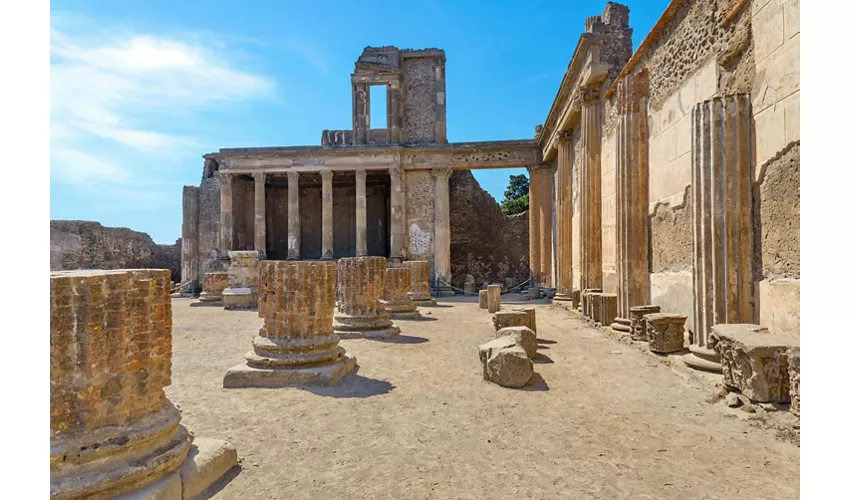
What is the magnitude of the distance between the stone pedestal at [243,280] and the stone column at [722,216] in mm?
12418

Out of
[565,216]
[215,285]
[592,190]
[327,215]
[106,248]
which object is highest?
[327,215]

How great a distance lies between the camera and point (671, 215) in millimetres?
7625

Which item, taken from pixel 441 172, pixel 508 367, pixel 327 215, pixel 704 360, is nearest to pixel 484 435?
pixel 508 367

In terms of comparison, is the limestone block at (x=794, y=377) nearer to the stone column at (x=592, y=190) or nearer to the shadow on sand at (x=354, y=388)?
the shadow on sand at (x=354, y=388)

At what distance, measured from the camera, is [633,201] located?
8805 mm

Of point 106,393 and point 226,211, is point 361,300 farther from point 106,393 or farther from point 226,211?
point 226,211

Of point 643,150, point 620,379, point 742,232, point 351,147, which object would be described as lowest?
point 620,379

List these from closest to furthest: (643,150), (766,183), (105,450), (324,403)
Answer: (105,450), (324,403), (766,183), (643,150)

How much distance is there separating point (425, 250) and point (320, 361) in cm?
1532

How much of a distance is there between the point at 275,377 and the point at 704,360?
15.9 feet

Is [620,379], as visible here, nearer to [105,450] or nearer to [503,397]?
[503,397]

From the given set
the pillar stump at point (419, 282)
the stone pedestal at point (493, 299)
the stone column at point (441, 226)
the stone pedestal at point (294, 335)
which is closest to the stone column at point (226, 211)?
the stone column at point (441, 226)

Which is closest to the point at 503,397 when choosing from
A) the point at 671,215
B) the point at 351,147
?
the point at 671,215

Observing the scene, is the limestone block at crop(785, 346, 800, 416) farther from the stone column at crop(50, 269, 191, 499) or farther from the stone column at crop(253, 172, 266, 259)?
the stone column at crop(253, 172, 266, 259)
